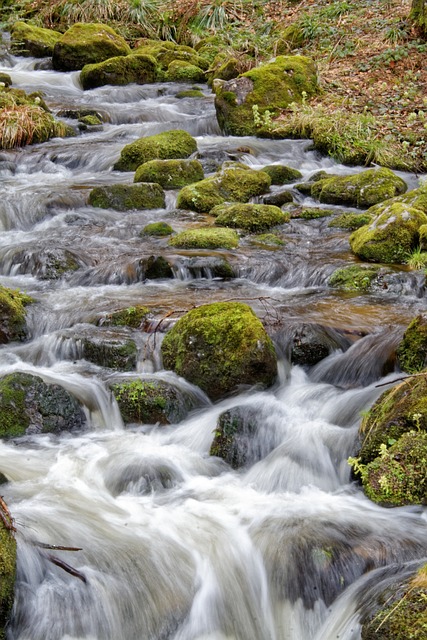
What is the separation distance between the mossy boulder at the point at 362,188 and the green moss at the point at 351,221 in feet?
2.28

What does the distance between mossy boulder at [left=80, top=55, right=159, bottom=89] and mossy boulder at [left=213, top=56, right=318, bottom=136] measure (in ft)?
12.6

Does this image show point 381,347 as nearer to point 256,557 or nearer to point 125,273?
point 256,557

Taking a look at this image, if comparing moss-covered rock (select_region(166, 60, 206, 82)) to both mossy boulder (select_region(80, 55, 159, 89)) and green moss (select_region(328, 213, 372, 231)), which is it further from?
green moss (select_region(328, 213, 372, 231))

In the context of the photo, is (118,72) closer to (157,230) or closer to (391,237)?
(157,230)

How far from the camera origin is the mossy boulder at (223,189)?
34.9 feet

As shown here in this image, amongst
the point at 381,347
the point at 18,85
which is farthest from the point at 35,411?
the point at 18,85

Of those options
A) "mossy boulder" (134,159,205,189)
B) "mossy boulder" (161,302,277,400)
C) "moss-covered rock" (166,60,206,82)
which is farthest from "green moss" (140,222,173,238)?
"moss-covered rock" (166,60,206,82)

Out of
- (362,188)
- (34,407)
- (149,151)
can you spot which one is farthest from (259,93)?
(34,407)

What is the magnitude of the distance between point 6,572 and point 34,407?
223cm

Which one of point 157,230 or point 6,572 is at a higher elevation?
point 6,572

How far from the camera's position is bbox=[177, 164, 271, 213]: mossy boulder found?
10.6 meters

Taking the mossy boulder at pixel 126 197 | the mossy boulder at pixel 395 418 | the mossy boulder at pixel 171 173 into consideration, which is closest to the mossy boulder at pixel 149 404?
the mossy boulder at pixel 395 418

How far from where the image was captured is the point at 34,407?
18.4ft

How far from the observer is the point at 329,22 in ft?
59.3
